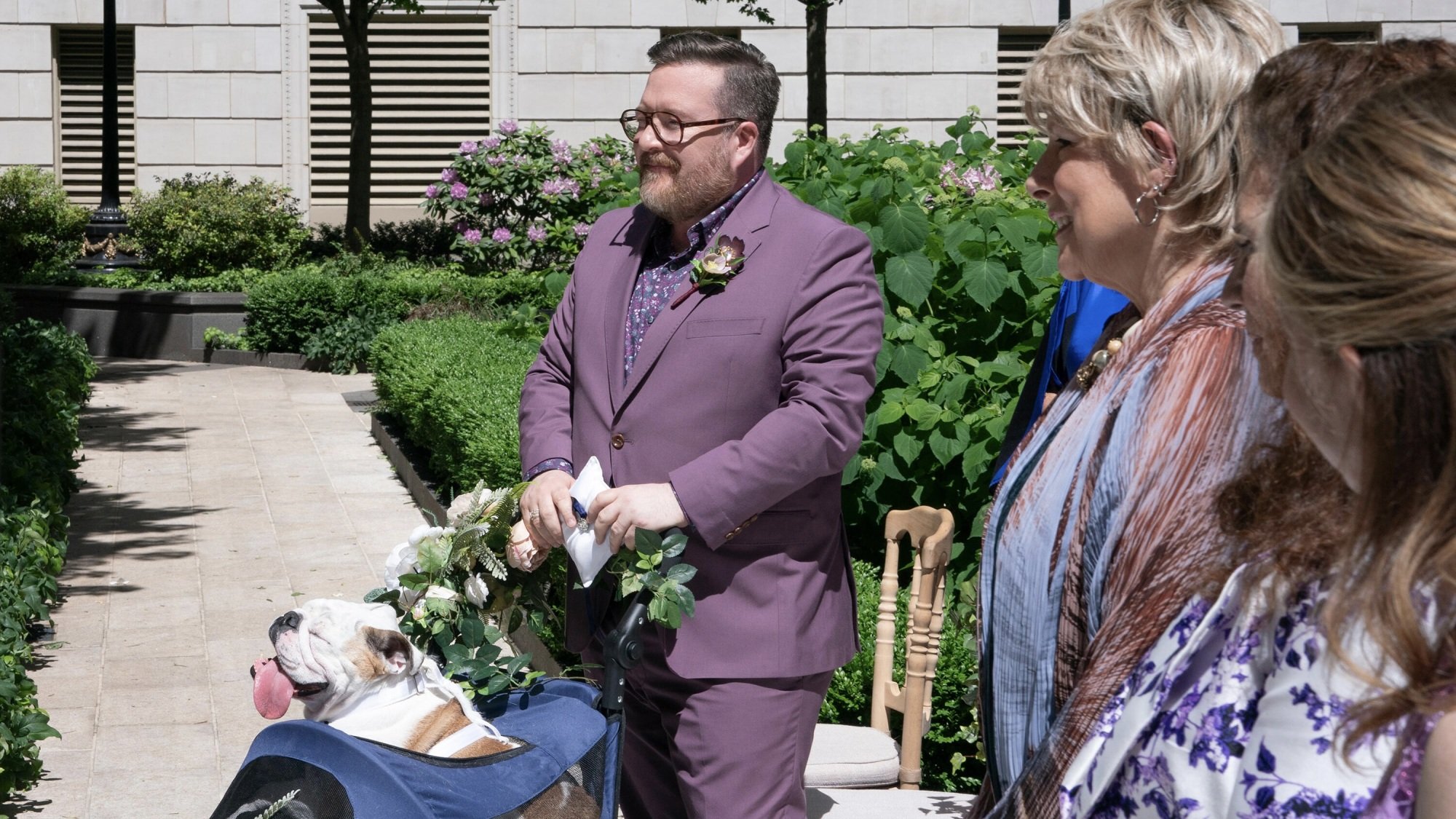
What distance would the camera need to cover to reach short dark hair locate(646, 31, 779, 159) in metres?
2.96

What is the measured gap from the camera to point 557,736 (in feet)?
8.32

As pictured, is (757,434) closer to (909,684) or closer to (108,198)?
(909,684)

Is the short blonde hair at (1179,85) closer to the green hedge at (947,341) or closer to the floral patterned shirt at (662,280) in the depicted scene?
the floral patterned shirt at (662,280)

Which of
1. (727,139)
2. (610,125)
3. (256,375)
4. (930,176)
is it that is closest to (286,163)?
(610,125)

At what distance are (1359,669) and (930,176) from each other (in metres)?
5.79

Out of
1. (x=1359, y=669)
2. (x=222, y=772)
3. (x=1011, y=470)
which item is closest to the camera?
(x=1359, y=669)

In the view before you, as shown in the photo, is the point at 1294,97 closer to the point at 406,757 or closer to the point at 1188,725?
the point at 1188,725

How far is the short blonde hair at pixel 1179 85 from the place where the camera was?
70.5 inches

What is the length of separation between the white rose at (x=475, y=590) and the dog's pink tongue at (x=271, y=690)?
1.31ft

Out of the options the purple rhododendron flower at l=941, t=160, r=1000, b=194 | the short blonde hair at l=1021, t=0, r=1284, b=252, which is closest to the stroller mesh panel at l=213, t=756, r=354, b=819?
the short blonde hair at l=1021, t=0, r=1284, b=252

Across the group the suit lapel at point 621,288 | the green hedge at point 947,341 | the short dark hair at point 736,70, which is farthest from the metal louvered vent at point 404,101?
the short dark hair at point 736,70

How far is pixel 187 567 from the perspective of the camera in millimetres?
7730

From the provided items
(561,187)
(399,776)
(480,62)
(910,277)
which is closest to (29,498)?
(910,277)

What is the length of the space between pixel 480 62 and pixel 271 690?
2013 cm
